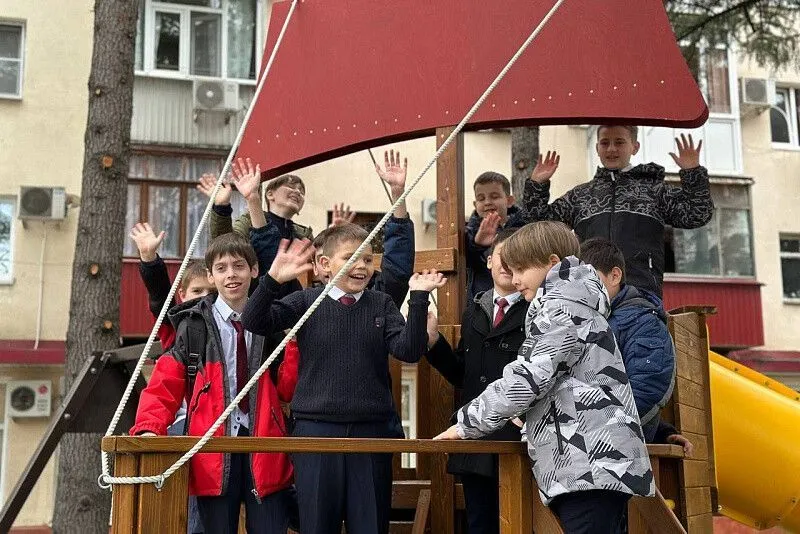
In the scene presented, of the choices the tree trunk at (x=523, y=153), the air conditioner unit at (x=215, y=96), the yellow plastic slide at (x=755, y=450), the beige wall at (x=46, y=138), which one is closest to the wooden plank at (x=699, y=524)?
the yellow plastic slide at (x=755, y=450)

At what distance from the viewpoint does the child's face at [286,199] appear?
5.47m

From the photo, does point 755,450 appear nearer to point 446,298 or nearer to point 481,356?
point 446,298

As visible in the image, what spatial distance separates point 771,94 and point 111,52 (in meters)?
15.0

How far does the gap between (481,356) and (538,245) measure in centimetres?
94

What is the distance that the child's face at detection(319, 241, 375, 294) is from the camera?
13.7 ft

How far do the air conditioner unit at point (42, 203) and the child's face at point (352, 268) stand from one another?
13.3 metres

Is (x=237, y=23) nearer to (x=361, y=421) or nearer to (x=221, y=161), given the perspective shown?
(x=221, y=161)

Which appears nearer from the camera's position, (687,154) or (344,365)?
(344,365)

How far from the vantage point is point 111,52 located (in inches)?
345

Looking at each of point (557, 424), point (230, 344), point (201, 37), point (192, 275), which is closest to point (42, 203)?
point (201, 37)

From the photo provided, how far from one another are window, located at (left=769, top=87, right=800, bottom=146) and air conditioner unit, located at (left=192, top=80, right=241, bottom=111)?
10670 millimetres

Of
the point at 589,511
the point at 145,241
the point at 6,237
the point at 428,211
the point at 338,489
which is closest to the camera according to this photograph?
the point at 589,511

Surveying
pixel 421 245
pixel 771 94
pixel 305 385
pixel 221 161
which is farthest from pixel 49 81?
pixel 305 385

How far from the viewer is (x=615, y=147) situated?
529cm
